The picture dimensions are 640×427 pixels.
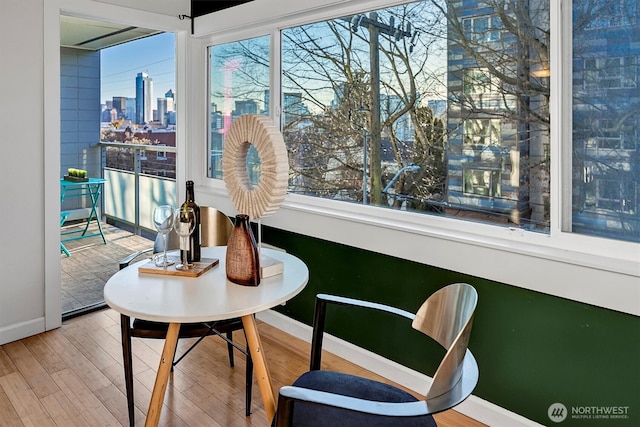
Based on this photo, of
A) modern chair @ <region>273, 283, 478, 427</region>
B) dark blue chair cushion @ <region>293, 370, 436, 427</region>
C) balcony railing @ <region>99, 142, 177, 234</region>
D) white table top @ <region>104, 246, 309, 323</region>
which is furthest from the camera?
balcony railing @ <region>99, 142, 177, 234</region>

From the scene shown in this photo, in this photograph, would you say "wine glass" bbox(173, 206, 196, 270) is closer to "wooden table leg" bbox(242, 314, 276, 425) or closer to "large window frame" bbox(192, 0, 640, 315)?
"wooden table leg" bbox(242, 314, 276, 425)

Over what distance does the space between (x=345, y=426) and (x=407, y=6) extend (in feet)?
6.44

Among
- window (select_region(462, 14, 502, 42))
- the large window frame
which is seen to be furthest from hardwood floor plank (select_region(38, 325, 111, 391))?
window (select_region(462, 14, 502, 42))

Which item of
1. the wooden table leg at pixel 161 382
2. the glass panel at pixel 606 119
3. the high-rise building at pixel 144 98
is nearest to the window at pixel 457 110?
the glass panel at pixel 606 119

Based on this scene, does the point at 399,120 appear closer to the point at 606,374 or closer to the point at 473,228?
the point at 473,228

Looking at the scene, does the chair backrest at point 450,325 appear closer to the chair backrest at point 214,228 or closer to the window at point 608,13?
the window at point 608,13

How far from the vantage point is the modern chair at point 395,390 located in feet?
3.63

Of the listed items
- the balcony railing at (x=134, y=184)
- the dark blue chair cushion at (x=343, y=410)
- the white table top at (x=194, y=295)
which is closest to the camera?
the dark blue chair cushion at (x=343, y=410)

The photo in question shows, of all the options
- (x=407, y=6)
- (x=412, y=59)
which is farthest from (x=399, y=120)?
(x=407, y=6)

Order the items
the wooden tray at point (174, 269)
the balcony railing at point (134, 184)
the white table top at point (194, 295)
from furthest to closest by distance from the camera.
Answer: the balcony railing at point (134, 184) → the wooden tray at point (174, 269) → the white table top at point (194, 295)

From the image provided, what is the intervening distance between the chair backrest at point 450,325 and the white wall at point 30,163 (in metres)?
2.46

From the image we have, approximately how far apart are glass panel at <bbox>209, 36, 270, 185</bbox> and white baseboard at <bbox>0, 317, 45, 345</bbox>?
1.56 meters

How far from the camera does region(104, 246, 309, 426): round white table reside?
4.74ft

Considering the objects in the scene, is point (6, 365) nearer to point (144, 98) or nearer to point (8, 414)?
point (8, 414)
